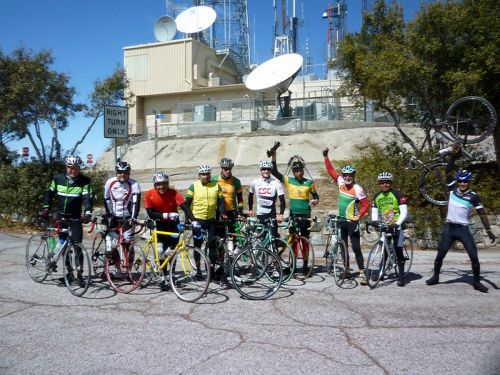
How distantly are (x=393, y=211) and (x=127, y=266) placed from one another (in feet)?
15.1

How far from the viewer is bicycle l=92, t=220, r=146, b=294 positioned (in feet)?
23.8

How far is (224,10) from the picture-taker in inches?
1754

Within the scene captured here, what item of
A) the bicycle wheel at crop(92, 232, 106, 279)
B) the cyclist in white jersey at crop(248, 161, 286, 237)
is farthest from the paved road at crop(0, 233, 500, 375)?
the cyclist in white jersey at crop(248, 161, 286, 237)

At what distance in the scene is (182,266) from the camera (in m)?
6.96

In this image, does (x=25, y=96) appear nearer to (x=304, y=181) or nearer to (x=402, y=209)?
(x=304, y=181)

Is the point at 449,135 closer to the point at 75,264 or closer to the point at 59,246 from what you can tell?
the point at 75,264

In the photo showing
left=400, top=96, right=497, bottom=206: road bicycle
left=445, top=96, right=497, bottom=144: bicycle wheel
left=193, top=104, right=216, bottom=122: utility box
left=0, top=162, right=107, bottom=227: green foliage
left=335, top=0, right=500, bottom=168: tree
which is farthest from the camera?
left=193, top=104, right=216, bottom=122: utility box

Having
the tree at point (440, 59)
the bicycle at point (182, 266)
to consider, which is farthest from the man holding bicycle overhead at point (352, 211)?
the tree at point (440, 59)

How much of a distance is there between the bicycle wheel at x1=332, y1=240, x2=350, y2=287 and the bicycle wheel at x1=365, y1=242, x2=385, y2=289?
1.30ft

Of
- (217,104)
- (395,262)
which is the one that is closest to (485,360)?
(395,262)

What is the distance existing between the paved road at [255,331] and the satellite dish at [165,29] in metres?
33.5

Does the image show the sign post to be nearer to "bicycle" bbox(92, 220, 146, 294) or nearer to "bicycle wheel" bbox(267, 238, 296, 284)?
"bicycle" bbox(92, 220, 146, 294)

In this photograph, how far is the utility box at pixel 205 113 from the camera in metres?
30.0

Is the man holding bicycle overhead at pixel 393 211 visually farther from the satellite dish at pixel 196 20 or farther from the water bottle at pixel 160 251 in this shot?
the satellite dish at pixel 196 20
